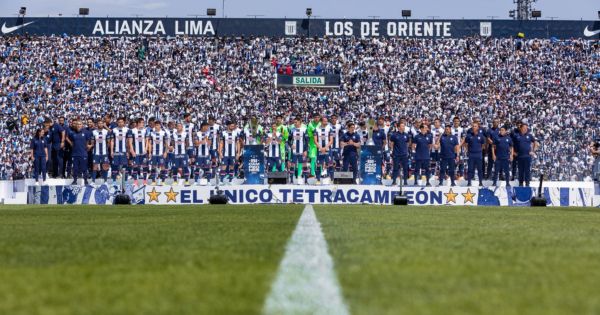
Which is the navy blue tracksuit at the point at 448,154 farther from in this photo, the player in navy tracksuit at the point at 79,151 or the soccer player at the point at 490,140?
the player in navy tracksuit at the point at 79,151

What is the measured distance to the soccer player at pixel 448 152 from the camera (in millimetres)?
28141

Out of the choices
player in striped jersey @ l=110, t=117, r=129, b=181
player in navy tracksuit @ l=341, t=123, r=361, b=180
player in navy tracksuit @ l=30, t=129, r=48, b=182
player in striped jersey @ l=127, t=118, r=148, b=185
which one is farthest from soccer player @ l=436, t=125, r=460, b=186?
player in navy tracksuit @ l=30, t=129, r=48, b=182

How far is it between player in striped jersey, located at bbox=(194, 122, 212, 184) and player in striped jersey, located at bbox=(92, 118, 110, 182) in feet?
8.78

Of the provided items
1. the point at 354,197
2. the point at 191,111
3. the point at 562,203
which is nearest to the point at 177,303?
the point at 354,197

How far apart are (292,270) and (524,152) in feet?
77.2

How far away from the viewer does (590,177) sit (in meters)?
28.2

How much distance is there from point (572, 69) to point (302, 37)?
1654 centimetres

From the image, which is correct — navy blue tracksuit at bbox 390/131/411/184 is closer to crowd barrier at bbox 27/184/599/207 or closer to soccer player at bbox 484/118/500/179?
crowd barrier at bbox 27/184/599/207

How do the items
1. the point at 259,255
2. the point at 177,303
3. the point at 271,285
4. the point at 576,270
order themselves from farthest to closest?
the point at 259,255 → the point at 576,270 → the point at 271,285 → the point at 177,303

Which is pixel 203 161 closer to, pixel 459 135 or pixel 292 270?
pixel 459 135

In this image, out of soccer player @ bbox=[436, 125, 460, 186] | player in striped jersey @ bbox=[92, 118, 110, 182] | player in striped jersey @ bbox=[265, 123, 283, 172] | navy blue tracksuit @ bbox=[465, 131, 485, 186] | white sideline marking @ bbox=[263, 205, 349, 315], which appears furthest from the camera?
player in striped jersey @ bbox=[265, 123, 283, 172]

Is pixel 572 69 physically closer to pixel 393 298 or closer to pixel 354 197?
pixel 354 197

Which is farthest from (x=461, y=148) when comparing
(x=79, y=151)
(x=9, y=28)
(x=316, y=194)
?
(x=9, y=28)

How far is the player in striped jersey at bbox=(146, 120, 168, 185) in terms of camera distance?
28.9 m
